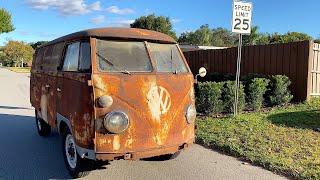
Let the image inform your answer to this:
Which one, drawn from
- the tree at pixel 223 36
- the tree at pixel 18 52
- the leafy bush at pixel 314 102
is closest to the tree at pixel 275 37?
the tree at pixel 223 36

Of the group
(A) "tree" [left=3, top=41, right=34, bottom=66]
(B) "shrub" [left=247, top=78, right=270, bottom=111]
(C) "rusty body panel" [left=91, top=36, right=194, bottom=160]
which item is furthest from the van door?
(A) "tree" [left=3, top=41, right=34, bottom=66]

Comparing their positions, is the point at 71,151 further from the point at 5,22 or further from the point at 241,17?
the point at 5,22

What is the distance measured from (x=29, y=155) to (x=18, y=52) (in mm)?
94702

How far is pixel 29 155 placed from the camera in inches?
300

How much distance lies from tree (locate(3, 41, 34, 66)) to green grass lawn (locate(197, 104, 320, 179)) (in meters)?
90.5

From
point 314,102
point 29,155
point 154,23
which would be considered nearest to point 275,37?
point 154,23

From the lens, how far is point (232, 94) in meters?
11.2

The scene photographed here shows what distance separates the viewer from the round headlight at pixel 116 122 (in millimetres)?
5344

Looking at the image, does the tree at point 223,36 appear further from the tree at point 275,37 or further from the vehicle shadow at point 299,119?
the vehicle shadow at point 299,119

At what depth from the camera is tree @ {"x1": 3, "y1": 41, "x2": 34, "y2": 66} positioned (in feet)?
318

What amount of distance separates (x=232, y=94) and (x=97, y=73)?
6.35 m

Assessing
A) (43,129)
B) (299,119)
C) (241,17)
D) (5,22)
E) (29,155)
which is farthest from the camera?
(5,22)

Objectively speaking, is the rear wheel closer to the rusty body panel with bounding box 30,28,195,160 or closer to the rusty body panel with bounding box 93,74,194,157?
the rusty body panel with bounding box 30,28,195,160

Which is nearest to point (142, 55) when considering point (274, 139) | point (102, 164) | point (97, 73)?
point (97, 73)
